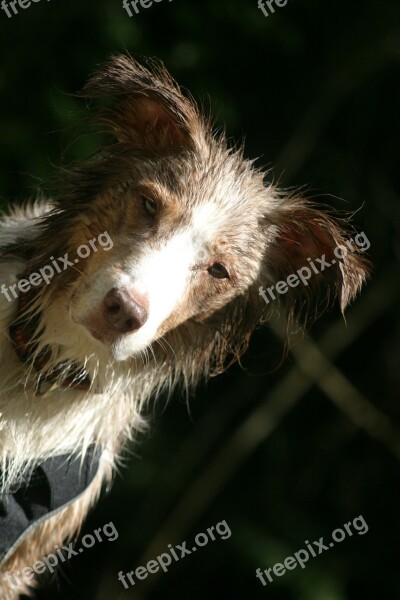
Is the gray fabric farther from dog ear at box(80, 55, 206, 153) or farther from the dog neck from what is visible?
dog ear at box(80, 55, 206, 153)

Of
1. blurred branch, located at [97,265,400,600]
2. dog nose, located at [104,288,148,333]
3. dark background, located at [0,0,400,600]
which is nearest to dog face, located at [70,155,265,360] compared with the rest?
dog nose, located at [104,288,148,333]

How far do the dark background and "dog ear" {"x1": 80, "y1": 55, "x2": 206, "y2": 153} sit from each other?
0.95m

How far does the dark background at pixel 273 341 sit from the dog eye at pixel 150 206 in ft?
4.03

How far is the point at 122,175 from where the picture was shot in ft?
8.05

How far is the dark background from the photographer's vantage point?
3564 mm

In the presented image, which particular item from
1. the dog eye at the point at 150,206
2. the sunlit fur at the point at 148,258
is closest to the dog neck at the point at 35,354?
the sunlit fur at the point at 148,258

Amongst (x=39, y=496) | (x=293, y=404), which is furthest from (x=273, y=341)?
(x=39, y=496)

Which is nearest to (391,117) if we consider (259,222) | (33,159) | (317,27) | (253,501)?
(317,27)

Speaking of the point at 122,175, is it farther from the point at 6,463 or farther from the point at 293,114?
the point at 293,114

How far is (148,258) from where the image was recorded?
220 centimetres

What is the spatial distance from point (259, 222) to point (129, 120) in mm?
541

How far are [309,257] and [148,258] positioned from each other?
0.67 m

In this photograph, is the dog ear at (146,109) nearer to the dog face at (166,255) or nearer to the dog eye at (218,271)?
the dog face at (166,255)

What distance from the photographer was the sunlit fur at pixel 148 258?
2.29 m
